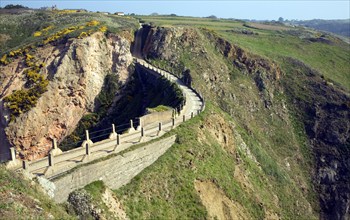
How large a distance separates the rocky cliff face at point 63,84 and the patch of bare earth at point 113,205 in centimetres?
2792

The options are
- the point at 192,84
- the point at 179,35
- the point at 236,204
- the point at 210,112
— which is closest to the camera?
the point at 236,204

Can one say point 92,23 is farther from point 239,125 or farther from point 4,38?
point 239,125

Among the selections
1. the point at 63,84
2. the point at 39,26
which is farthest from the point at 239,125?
the point at 39,26

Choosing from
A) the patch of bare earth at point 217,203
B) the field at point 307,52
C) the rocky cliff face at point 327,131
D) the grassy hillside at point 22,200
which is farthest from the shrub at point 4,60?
the rocky cliff face at point 327,131

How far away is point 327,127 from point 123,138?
134ft

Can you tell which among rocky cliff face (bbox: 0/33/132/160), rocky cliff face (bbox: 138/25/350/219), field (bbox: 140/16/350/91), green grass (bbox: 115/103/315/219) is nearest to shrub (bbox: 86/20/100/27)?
rocky cliff face (bbox: 0/33/132/160)

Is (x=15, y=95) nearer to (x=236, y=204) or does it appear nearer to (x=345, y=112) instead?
(x=236, y=204)

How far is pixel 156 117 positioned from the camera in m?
38.3

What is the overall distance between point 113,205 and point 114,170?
3.12m

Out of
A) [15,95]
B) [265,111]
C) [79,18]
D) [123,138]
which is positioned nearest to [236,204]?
[123,138]

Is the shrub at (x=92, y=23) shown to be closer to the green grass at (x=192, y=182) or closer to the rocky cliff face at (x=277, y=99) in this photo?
the rocky cliff face at (x=277, y=99)

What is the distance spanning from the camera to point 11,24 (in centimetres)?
7744

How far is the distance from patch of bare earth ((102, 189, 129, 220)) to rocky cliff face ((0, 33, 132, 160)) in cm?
2792

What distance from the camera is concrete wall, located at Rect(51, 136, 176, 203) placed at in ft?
74.9
